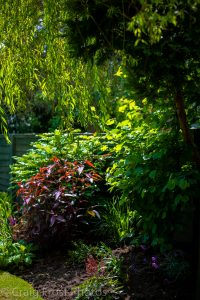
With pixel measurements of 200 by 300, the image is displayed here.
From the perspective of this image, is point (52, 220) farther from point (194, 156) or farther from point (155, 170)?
point (194, 156)

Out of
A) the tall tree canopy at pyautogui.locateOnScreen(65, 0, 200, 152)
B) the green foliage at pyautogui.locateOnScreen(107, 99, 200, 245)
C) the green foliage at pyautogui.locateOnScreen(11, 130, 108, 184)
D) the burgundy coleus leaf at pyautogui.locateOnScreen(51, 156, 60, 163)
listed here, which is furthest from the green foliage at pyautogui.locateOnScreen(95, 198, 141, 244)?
the tall tree canopy at pyautogui.locateOnScreen(65, 0, 200, 152)

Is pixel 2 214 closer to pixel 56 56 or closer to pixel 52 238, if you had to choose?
pixel 52 238

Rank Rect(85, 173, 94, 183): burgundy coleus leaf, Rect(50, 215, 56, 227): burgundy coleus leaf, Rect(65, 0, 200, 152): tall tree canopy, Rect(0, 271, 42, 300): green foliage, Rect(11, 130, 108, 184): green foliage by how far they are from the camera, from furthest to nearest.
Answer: Rect(11, 130, 108, 184): green foliage → Rect(85, 173, 94, 183): burgundy coleus leaf → Rect(50, 215, 56, 227): burgundy coleus leaf → Rect(0, 271, 42, 300): green foliage → Rect(65, 0, 200, 152): tall tree canopy

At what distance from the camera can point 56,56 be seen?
14.2 ft

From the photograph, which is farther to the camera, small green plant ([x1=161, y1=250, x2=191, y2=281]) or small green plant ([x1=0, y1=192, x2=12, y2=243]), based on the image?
small green plant ([x1=0, y1=192, x2=12, y2=243])

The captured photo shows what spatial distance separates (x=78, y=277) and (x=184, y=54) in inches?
90.0

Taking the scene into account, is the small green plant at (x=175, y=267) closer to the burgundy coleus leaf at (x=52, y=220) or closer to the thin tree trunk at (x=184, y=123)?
the thin tree trunk at (x=184, y=123)

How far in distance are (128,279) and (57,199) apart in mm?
1482

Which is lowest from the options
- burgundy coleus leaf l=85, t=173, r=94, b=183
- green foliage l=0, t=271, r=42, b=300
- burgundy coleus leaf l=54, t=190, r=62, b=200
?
green foliage l=0, t=271, r=42, b=300

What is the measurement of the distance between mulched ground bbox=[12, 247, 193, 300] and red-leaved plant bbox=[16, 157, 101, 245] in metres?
0.36

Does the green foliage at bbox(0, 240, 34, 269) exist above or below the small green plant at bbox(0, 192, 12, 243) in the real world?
below

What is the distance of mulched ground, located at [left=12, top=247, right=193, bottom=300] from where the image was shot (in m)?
3.94

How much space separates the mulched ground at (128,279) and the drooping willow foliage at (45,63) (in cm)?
146

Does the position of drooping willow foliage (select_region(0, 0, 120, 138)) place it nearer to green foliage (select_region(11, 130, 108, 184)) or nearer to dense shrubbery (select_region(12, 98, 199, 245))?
dense shrubbery (select_region(12, 98, 199, 245))
